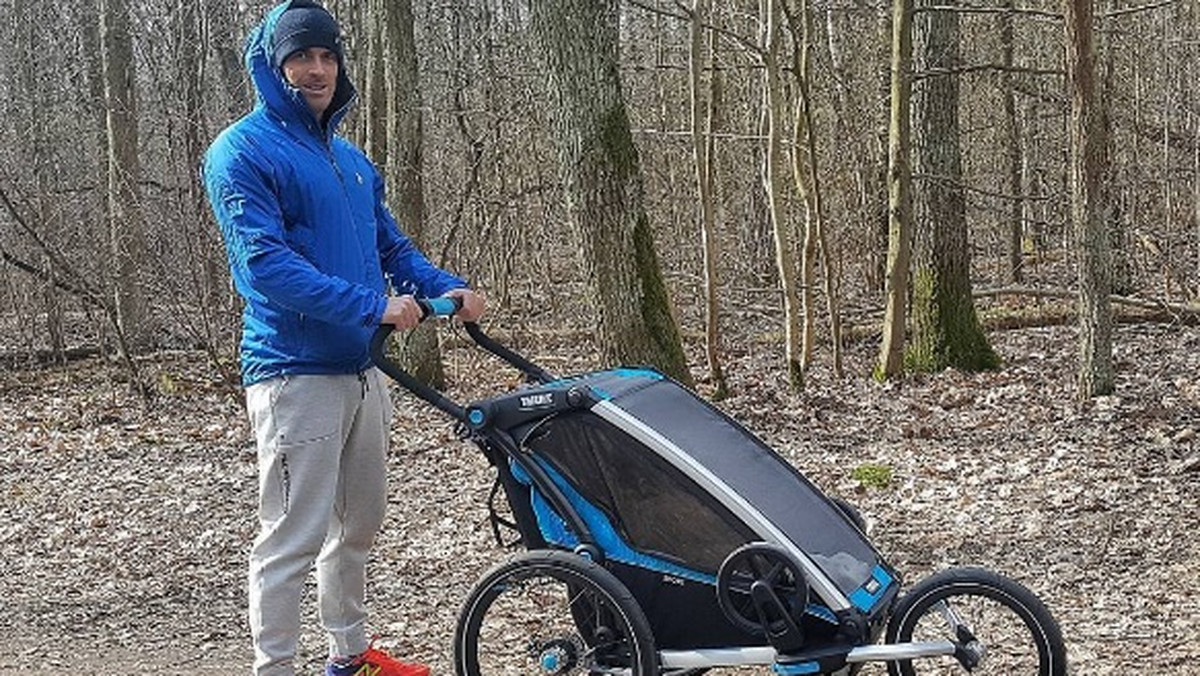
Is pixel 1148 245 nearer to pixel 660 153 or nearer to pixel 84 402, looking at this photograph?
pixel 660 153

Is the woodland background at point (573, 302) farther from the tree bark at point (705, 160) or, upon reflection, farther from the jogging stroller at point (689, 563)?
the jogging stroller at point (689, 563)

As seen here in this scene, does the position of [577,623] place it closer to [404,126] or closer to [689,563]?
[689,563]

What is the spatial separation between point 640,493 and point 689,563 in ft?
0.77

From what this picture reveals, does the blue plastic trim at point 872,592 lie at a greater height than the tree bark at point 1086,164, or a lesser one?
lesser

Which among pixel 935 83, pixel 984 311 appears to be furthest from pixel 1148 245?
pixel 935 83

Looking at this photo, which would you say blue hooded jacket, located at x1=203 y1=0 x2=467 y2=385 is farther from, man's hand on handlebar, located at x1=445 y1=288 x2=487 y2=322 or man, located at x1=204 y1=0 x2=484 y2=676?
man's hand on handlebar, located at x1=445 y1=288 x2=487 y2=322

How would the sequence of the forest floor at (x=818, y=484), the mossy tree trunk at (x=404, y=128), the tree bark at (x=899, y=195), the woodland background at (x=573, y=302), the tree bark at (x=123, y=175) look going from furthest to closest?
the tree bark at (x=123, y=175) < the mossy tree trunk at (x=404, y=128) < the tree bark at (x=899, y=195) < the woodland background at (x=573, y=302) < the forest floor at (x=818, y=484)

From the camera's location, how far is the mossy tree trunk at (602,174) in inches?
292

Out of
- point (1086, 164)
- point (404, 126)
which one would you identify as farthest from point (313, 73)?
point (404, 126)

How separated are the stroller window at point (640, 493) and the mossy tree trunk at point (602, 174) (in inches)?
153

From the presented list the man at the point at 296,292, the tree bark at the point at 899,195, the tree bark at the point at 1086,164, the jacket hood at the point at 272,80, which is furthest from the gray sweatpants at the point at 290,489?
the tree bark at the point at 899,195

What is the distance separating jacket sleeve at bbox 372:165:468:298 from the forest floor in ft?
4.81

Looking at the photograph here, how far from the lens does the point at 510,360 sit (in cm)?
427

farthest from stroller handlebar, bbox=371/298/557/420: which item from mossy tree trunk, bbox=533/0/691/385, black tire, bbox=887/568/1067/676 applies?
mossy tree trunk, bbox=533/0/691/385
